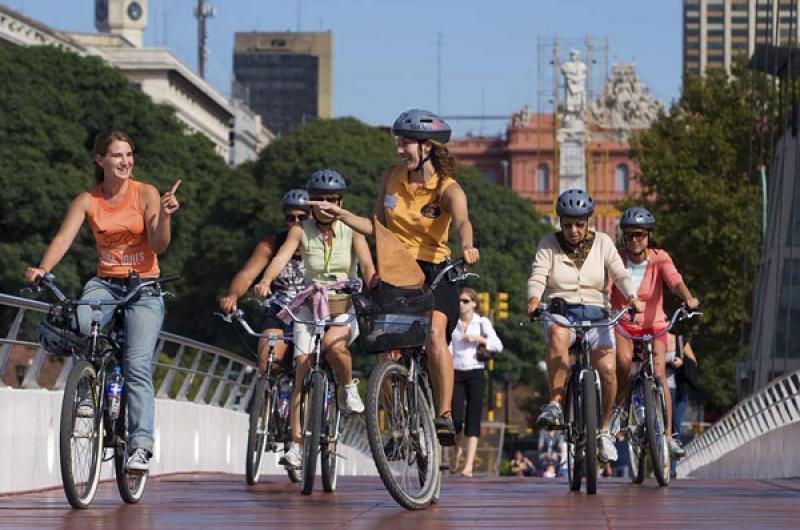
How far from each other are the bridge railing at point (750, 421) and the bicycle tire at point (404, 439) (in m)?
10.7

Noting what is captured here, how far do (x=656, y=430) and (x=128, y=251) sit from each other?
449 centimetres

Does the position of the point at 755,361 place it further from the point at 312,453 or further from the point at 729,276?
the point at 312,453

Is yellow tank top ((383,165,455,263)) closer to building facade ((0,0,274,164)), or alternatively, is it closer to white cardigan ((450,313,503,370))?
white cardigan ((450,313,503,370))

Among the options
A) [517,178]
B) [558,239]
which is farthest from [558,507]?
[517,178]

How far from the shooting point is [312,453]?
13.0 meters

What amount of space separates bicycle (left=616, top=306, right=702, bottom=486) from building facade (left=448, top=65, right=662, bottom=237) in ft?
464

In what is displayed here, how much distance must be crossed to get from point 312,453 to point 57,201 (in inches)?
2086

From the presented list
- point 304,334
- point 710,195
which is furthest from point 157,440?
point 710,195

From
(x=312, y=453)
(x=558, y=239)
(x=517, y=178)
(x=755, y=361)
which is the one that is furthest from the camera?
(x=517, y=178)

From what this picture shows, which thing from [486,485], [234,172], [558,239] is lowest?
[486,485]

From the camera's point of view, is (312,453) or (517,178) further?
(517,178)

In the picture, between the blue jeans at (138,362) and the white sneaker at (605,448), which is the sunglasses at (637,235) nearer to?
the white sneaker at (605,448)

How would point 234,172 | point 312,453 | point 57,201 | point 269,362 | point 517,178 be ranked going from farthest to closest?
1. point 517,178
2. point 234,172
3. point 57,201
4. point 269,362
5. point 312,453

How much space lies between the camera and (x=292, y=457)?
1479 centimetres
